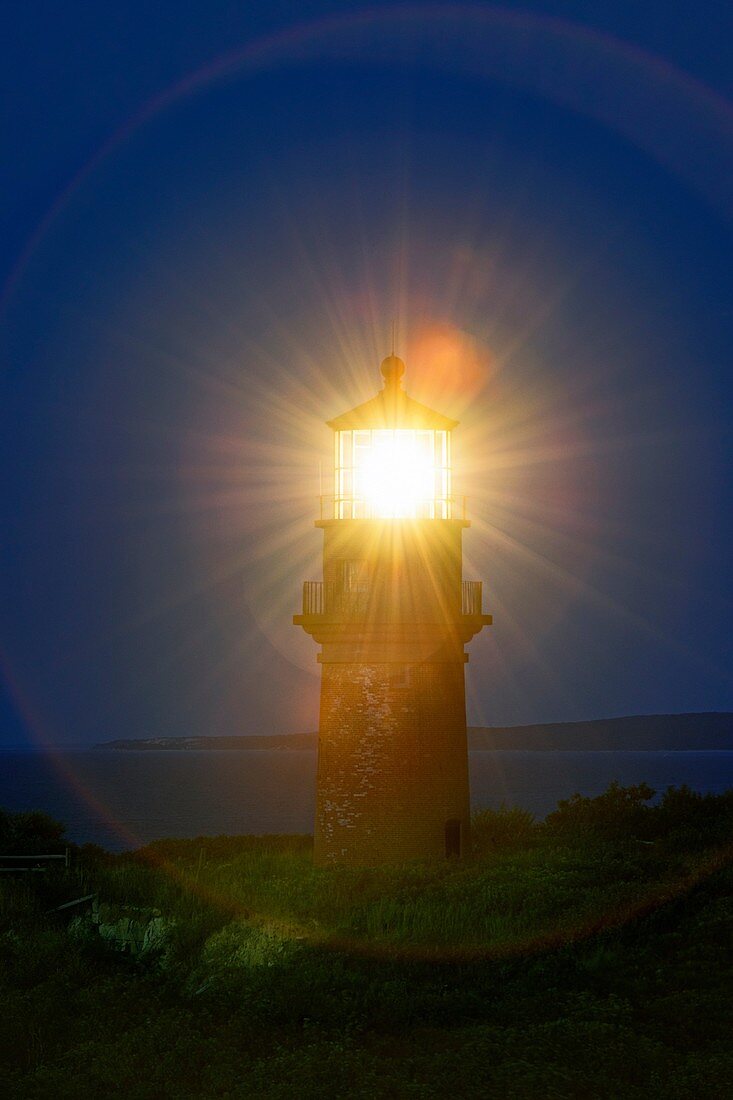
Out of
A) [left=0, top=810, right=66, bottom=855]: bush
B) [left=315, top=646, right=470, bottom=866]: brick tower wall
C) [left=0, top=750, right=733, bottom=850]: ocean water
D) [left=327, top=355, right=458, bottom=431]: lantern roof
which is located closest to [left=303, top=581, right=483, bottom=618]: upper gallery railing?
[left=315, top=646, right=470, bottom=866]: brick tower wall

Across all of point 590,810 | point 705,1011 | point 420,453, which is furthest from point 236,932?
point 590,810

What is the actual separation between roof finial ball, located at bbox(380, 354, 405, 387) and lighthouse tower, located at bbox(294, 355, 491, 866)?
0.33 metres

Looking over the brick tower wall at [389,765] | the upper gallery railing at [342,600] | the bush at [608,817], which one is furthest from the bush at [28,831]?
the bush at [608,817]

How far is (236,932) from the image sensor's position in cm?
1533

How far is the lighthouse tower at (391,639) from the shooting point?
2139 cm

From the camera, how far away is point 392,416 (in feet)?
73.1

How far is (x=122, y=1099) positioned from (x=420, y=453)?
569 inches

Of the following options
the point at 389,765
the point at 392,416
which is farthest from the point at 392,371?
the point at 389,765

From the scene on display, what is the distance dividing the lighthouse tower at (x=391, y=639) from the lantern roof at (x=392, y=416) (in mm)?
19

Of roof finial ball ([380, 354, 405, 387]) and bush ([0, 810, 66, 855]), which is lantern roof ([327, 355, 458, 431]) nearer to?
roof finial ball ([380, 354, 405, 387])

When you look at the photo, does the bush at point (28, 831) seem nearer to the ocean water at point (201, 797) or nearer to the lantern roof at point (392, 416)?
the lantern roof at point (392, 416)

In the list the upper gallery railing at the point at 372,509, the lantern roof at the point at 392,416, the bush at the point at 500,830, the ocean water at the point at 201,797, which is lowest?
the ocean water at the point at 201,797

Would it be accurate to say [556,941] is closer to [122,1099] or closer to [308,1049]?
[308,1049]

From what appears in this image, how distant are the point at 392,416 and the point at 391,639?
168 inches
